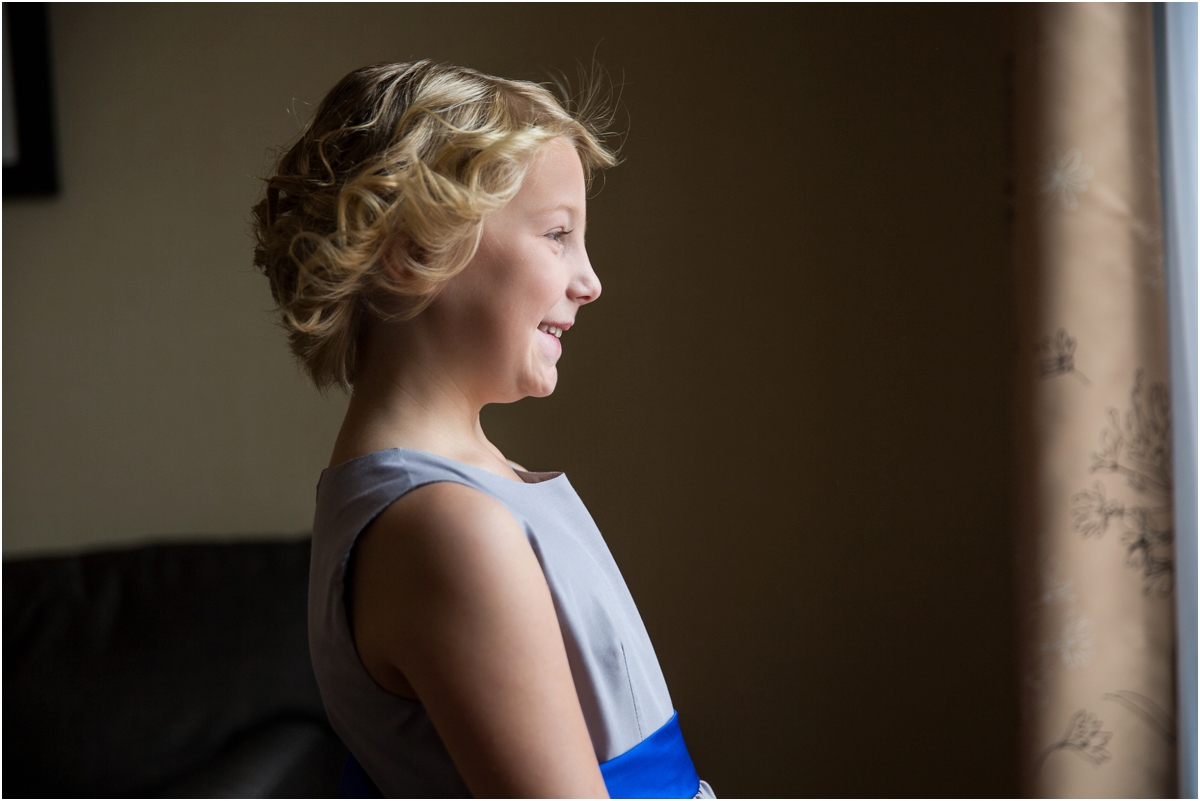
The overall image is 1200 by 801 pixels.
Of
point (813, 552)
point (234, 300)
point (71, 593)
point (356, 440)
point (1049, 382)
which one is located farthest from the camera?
point (234, 300)

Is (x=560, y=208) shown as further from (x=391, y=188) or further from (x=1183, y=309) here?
(x=1183, y=309)

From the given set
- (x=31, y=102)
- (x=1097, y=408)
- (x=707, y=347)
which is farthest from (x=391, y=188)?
(x=31, y=102)

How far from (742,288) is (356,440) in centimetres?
116

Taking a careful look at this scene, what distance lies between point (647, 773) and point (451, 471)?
0.25 meters

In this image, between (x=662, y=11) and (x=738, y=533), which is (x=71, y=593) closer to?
(x=738, y=533)

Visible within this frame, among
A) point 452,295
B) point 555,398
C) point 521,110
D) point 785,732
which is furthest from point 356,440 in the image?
point 785,732

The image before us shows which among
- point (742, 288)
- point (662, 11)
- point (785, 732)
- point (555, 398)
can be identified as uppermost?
point (662, 11)

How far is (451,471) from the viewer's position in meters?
0.55

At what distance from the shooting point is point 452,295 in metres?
0.61

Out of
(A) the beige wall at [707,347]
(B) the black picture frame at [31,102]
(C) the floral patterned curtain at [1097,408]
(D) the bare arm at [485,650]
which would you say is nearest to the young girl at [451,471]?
(D) the bare arm at [485,650]

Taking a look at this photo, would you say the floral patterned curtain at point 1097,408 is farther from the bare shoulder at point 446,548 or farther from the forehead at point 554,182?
the bare shoulder at point 446,548

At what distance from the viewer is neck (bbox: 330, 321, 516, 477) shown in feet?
1.94

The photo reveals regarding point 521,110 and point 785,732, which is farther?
point 785,732

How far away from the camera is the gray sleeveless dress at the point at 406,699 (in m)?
0.52
